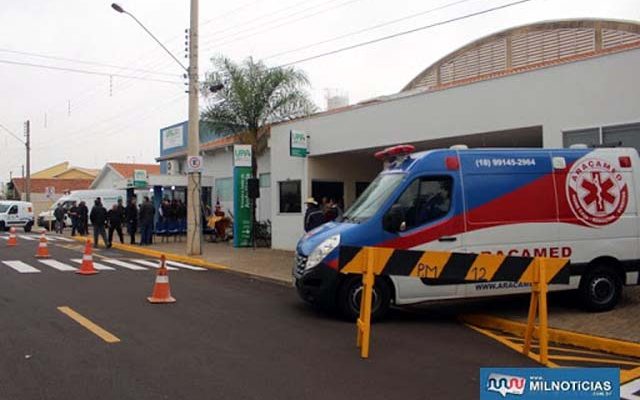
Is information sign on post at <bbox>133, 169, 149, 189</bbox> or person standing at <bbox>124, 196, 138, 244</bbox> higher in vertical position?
information sign on post at <bbox>133, 169, 149, 189</bbox>

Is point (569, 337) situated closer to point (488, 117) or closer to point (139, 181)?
point (488, 117)

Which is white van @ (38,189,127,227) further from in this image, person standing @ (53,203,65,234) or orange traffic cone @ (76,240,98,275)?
orange traffic cone @ (76,240,98,275)

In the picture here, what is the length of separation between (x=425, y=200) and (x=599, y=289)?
3170 mm

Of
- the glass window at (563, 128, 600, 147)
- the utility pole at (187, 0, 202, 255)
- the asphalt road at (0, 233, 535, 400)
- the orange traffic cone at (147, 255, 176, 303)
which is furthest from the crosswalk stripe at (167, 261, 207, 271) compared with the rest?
the glass window at (563, 128, 600, 147)

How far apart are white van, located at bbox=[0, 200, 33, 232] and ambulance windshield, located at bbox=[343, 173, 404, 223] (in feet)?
111

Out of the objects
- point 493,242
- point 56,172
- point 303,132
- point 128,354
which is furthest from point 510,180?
point 56,172

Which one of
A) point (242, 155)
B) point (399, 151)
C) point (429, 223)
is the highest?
point (242, 155)

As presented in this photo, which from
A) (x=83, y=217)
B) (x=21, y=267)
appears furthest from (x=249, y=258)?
(x=83, y=217)

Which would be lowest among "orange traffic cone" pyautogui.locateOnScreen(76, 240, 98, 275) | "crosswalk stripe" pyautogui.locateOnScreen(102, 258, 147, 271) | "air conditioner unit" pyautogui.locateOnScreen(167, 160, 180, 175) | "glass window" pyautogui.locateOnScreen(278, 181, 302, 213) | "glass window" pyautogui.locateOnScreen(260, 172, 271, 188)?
"crosswalk stripe" pyautogui.locateOnScreen(102, 258, 147, 271)

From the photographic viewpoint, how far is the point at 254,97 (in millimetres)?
23156

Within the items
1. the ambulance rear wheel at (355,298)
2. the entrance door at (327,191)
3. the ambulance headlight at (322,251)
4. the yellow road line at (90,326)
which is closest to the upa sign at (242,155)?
the entrance door at (327,191)

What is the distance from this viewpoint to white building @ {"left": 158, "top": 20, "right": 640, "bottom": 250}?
39.9ft

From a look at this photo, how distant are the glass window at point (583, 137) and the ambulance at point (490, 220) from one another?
2177mm

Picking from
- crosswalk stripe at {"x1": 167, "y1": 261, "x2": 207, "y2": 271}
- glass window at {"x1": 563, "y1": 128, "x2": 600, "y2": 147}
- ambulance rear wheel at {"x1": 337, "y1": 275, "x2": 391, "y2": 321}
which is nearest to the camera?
ambulance rear wheel at {"x1": 337, "y1": 275, "x2": 391, "y2": 321}
